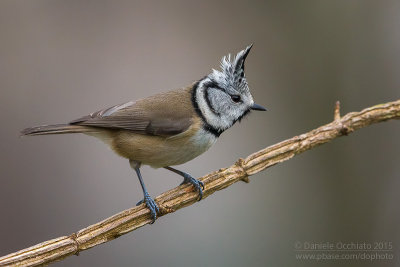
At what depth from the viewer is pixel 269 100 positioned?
19.2 feet

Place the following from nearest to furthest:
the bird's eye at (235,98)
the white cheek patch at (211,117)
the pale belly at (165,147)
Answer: the pale belly at (165,147) < the white cheek patch at (211,117) < the bird's eye at (235,98)

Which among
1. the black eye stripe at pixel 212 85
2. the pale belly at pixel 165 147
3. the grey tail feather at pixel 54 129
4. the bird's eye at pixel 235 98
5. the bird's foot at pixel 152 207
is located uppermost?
the black eye stripe at pixel 212 85

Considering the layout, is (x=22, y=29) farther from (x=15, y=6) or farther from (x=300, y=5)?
(x=300, y=5)

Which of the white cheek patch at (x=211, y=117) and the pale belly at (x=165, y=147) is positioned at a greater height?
the white cheek patch at (x=211, y=117)

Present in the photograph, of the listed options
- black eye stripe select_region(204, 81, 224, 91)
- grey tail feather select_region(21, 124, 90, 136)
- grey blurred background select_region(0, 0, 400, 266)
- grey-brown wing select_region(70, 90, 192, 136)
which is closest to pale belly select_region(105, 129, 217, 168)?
grey-brown wing select_region(70, 90, 192, 136)

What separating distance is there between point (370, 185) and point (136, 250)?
260 cm

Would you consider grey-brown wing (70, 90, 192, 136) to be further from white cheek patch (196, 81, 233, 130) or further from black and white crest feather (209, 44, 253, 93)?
black and white crest feather (209, 44, 253, 93)

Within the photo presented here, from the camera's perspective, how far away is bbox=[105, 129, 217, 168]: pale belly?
3520 mm

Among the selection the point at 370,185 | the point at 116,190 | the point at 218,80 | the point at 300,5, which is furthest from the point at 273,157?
the point at 300,5

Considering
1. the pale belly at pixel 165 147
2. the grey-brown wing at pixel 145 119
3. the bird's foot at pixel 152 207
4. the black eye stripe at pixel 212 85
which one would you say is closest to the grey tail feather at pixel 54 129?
the grey-brown wing at pixel 145 119

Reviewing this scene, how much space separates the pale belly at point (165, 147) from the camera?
352 cm

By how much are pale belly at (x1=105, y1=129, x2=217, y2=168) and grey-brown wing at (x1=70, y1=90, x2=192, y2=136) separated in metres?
0.05

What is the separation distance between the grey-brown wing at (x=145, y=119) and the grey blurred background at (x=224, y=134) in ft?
3.05

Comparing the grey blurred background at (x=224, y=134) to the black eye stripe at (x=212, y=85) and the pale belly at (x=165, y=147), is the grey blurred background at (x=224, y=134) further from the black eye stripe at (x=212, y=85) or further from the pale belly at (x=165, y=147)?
the black eye stripe at (x=212, y=85)
